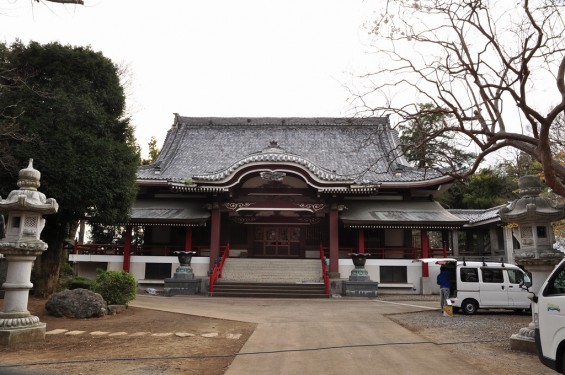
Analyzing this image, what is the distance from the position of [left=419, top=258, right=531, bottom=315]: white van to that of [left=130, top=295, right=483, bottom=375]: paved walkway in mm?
978

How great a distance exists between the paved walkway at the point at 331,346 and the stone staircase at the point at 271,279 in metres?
4.77

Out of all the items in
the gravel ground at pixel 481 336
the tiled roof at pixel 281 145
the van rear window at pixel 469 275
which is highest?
the tiled roof at pixel 281 145

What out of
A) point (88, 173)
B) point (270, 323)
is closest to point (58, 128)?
point (88, 173)

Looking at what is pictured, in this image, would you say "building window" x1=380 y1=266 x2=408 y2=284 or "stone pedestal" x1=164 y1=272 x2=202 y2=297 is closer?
"stone pedestal" x1=164 y1=272 x2=202 y2=297

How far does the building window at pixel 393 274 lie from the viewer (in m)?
20.8

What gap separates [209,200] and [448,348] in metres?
16.4

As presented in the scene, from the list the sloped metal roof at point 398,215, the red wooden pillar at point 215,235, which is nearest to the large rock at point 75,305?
the red wooden pillar at point 215,235

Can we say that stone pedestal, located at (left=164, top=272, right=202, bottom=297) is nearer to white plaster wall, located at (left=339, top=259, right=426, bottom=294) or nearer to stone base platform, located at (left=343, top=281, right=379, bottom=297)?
stone base platform, located at (left=343, top=281, right=379, bottom=297)

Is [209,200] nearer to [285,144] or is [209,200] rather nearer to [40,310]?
[285,144]

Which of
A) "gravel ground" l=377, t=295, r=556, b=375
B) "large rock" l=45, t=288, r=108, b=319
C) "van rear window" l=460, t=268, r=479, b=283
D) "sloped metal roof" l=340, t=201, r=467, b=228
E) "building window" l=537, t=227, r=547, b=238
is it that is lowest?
"gravel ground" l=377, t=295, r=556, b=375

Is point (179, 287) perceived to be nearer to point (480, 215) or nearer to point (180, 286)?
point (180, 286)

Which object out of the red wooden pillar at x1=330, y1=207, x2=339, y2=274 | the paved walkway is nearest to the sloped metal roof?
the red wooden pillar at x1=330, y1=207, x2=339, y2=274

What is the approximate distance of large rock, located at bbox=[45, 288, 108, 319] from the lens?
10.4 meters

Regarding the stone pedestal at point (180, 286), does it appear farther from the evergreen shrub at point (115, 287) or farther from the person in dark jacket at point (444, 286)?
the person in dark jacket at point (444, 286)
